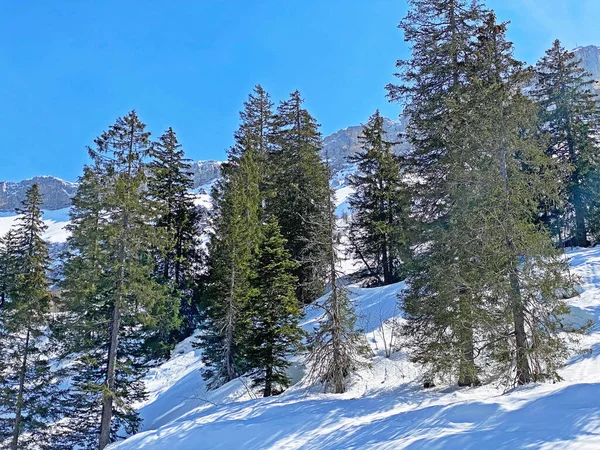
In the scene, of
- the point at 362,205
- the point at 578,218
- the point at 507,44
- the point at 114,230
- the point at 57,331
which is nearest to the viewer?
the point at 507,44

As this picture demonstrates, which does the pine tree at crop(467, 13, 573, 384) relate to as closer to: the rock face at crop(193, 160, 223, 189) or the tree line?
the tree line

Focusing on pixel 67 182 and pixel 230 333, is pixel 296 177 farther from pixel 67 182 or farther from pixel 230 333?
pixel 67 182

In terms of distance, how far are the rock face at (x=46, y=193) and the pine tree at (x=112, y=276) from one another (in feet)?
577

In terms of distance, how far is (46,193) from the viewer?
176 m

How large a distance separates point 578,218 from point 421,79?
16172mm

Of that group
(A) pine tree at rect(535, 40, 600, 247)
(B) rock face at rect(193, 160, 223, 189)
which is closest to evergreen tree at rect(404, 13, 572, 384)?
(A) pine tree at rect(535, 40, 600, 247)

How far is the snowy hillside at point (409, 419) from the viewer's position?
5402 mm

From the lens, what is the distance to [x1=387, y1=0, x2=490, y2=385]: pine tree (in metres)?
9.31

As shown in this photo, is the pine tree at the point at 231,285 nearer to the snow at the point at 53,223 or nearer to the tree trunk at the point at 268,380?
the tree trunk at the point at 268,380

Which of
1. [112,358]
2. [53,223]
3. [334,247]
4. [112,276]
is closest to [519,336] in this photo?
[334,247]

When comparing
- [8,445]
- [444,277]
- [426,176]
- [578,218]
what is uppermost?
[426,176]

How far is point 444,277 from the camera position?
9477 millimetres

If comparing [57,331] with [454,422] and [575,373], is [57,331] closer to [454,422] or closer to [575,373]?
[454,422]

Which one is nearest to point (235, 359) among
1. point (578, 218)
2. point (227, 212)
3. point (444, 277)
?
point (227, 212)
